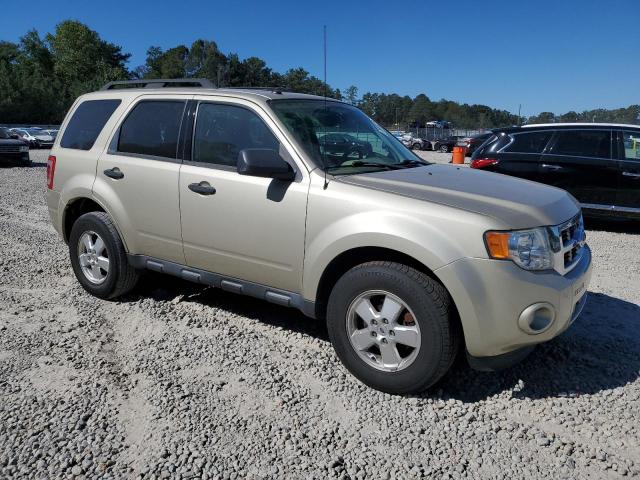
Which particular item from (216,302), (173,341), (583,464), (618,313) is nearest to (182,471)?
(173,341)

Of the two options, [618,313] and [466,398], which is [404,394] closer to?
[466,398]

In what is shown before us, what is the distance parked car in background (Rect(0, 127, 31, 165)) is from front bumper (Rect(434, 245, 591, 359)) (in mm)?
19241

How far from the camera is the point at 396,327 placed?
10.5 feet

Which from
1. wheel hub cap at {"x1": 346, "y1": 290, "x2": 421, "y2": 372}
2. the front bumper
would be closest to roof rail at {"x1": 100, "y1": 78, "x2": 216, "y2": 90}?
wheel hub cap at {"x1": 346, "y1": 290, "x2": 421, "y2": 372}

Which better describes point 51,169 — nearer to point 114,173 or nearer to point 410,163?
point 114,173

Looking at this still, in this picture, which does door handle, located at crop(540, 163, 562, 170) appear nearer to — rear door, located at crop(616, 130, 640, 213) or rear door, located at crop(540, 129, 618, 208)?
rear door, located at crop(540, 129, 618, 208)

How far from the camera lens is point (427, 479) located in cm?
257

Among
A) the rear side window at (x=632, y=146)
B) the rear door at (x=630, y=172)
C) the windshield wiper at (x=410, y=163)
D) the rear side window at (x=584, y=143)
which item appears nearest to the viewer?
the windshield wiper at (x=410, y=163)

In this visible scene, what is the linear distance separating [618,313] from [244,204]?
134 inches

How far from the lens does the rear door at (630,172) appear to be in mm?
8008

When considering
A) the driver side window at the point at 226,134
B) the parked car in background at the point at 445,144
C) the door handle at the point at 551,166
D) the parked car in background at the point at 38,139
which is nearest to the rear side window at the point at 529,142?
the door handle at the point at 551,166

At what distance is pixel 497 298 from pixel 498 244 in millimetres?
294

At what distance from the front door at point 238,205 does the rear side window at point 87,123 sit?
119 cm

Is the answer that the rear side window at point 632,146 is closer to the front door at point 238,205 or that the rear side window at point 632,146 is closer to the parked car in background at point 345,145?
the parked car in background at point 345,145
